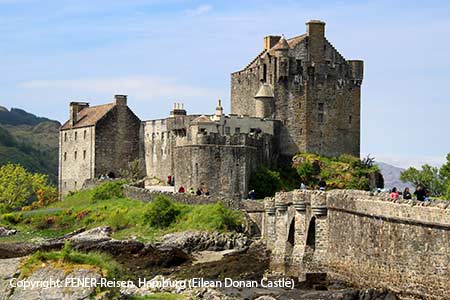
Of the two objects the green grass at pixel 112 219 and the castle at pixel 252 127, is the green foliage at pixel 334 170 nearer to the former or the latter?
the castle at pixel 252 127

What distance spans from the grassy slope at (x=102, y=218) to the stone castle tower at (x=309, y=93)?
12.1 metres

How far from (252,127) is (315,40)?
8.16m

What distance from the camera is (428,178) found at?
8125 centimetres

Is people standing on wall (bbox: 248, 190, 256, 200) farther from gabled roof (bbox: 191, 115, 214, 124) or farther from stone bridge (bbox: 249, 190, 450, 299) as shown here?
stone bridge (bbox: 249, 190, 450, 299)

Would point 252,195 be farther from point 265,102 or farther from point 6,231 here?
point 6,231

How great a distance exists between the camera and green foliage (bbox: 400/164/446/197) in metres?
78.4

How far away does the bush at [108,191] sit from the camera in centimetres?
7950

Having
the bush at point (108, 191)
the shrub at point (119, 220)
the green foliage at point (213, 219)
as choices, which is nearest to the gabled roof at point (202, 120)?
the shrub at point (119, 220)

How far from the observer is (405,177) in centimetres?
8481

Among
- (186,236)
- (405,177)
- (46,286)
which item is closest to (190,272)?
(186,236)

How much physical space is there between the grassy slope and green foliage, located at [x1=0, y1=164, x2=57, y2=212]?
6.84 m

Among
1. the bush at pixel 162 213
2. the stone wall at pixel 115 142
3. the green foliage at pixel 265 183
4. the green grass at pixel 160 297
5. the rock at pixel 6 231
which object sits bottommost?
the green grass at pixel 160 297

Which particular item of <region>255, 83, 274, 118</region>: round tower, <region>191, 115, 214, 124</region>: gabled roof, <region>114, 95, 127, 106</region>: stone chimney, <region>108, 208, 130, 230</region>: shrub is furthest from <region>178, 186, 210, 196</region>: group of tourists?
<region>114, 95, 127, 106</region>: stone chimney

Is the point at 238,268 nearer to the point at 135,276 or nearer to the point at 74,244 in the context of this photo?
the point at 135,276
